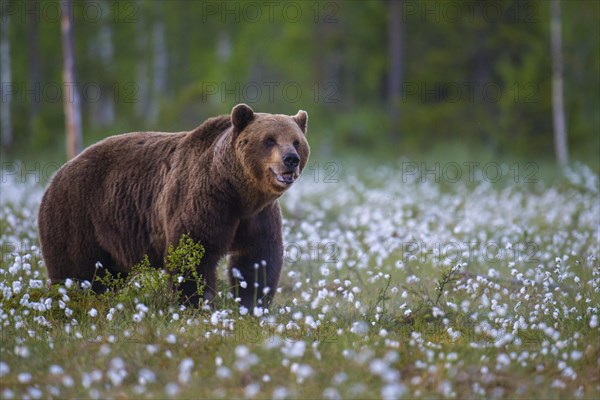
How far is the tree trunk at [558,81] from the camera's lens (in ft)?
68.5

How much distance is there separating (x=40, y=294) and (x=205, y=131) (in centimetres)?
206

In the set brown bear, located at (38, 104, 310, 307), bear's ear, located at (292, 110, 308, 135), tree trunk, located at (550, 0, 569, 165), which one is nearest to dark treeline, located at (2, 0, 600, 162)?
tree trunk, located at (550, 0, 569, 165)

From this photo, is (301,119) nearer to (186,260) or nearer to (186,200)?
(186,200)

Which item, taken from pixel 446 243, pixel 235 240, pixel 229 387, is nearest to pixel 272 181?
pixel 235 240


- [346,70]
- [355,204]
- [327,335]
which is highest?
[327,335]

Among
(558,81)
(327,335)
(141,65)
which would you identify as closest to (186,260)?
(327,335)

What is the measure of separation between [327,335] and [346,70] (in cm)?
3149

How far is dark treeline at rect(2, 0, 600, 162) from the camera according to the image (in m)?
22.4

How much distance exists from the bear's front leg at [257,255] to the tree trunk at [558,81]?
51.0 feet

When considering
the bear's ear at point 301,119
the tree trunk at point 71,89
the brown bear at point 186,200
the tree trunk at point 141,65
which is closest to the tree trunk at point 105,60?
the tree trunk at point 141,65

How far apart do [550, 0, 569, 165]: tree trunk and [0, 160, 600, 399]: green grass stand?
11.7 meters

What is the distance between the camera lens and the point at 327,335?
5730 millimetres

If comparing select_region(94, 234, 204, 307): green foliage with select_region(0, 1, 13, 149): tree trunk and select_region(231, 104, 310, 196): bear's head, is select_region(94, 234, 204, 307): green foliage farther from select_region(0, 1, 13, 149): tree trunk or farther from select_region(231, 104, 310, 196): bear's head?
select_region(0, 1, 13, 149): tree trunk

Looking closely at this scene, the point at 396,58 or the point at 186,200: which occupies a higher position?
the point at 186,200
